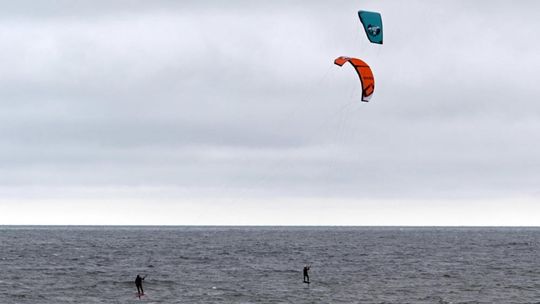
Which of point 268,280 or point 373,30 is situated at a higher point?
point 373,30

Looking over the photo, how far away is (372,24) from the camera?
51.8 meters

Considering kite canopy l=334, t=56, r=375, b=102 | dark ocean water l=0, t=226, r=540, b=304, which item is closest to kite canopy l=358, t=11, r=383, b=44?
kite canopy l=334, t=56, r=375, b=102

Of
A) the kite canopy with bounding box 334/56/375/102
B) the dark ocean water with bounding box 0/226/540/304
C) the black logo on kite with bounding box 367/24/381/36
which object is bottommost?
the dark ocean water with bounding box 0/226/540/304

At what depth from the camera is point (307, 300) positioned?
62.1m

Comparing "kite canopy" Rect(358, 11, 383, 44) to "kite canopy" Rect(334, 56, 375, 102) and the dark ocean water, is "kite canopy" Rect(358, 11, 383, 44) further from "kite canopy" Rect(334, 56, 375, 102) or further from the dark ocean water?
the dark ocean water

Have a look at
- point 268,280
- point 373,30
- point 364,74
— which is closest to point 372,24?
point 373,30

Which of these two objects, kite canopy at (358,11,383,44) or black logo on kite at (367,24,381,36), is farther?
black logo on kite at (367,24,381,36)

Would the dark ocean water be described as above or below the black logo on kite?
below

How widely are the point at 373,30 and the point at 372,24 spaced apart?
0.36m

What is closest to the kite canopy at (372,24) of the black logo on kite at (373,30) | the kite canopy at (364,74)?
the black logo on kite at (373,30)

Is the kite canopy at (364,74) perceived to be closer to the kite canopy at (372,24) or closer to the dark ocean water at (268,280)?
the kite canopy at (372,24)

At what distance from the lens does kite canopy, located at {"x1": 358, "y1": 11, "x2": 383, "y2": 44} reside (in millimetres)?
51344

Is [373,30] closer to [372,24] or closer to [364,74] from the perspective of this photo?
[372,24]

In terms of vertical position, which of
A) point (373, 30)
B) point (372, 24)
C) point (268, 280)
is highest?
point (372, 24)
